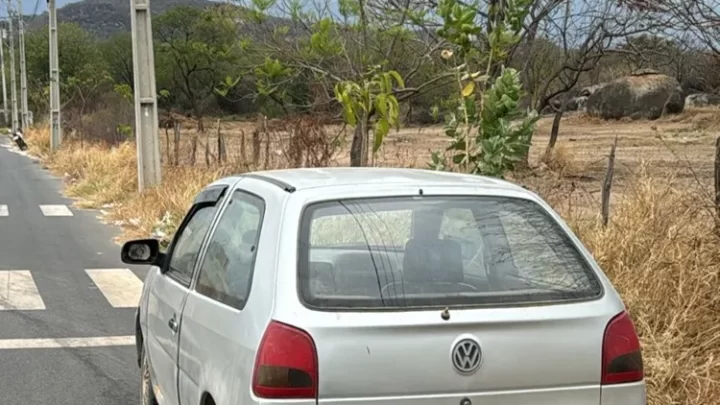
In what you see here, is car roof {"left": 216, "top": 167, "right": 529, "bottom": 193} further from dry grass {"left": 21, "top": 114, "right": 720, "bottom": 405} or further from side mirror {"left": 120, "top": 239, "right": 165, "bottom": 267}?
dry grass {"left": 21, "top": 114, "right": 720, "bottom": 405}

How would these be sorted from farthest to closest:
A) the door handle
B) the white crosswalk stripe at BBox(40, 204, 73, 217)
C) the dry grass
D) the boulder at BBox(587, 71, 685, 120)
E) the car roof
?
1. the boulder at BBox(587, 71, 685, 120)
2. the white crosswalk stripe at BBox(40, 204, 73, 217)
3. the dry grass
4. the door handle
5. the car roof

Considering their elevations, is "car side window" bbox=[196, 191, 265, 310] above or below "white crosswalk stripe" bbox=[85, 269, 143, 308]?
above

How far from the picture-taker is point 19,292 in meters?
9.79

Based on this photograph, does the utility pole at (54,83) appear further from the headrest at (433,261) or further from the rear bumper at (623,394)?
the rear bumper at (623,394)

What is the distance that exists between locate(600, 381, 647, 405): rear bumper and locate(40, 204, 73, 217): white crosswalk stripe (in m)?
14.9

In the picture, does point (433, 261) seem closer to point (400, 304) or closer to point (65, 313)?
point (400, 304)

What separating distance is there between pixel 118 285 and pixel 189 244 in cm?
574

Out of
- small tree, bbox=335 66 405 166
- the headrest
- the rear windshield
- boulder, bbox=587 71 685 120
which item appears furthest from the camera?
boulder, bbox=587 71 685 120

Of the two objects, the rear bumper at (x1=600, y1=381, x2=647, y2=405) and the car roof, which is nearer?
the rear bumper at (x1=600, y1=381, x2=647, y2=405)

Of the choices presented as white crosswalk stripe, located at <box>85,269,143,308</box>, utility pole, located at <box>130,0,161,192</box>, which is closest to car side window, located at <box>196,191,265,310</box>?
white crosswalk stripe, located at <box>85,269,143,308</box>

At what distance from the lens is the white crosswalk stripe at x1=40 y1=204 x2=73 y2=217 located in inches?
669

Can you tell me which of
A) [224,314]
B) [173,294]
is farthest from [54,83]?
[224,314]

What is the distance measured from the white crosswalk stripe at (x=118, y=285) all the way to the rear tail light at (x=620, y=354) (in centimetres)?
658

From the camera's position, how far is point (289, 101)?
14.4 m
